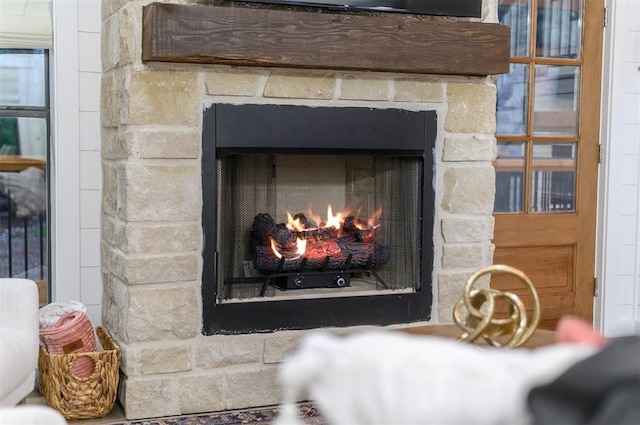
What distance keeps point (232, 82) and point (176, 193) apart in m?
0.42

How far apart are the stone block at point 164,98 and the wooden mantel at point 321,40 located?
7 centimetres

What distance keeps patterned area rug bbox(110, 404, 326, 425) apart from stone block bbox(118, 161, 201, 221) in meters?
0.67

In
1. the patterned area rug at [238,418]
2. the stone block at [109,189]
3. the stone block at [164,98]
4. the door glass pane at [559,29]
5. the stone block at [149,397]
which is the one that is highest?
the door glass pane at [559,29]

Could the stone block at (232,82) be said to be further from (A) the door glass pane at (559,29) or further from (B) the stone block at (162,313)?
(A) the door glass pane at (559,29)

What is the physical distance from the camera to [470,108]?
339 centimetres

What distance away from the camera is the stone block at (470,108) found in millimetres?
3363

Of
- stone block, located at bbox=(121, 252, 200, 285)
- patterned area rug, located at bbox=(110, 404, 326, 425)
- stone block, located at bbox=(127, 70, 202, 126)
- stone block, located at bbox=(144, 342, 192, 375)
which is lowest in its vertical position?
patterned area rug, located at bbox=(110, 404, 326, 425)

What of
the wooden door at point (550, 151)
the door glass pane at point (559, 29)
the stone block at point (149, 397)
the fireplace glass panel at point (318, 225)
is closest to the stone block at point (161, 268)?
the fireplace glass panel at point (318, 225)

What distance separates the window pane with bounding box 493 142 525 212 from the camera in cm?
402

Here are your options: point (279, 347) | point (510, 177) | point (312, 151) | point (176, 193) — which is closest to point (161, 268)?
point (176, 193)

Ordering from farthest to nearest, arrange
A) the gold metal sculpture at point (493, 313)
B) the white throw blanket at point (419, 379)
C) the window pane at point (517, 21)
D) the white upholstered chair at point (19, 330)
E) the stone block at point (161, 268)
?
the window pane at point (517, 21)
the stone block at point (161, 268)
the white upholstered chair at point (19, 330)
the gold metal sculpture at point (493, 313)
the white throw blanket at point (419, 379)

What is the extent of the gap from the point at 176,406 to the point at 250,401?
0.27 m

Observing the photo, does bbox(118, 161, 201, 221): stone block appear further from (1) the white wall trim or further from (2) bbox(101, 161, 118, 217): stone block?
(1) the white wall trim

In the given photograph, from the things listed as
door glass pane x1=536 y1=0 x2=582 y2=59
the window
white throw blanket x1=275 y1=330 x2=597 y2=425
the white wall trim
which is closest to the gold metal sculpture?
white throw blanket x1=275 y1=330 x2=597 y2=425
